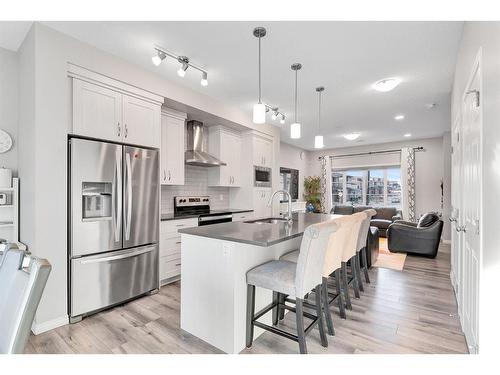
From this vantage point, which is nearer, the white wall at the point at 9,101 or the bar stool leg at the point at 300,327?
the bar stool leg at the point at 300,327

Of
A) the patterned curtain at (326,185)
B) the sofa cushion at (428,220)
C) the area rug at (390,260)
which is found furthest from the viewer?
the patterned curtain at (326,185)

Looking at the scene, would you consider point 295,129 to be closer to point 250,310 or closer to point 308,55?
point 308,55

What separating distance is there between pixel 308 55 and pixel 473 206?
2.04 metres

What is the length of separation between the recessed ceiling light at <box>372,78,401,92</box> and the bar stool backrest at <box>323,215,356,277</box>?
1.99m

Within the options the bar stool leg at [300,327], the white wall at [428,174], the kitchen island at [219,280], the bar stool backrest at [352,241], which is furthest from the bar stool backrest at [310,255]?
the white wall at [428,174]

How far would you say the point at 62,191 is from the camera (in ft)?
7.78

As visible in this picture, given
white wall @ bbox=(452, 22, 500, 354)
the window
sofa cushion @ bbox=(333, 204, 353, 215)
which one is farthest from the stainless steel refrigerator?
the window

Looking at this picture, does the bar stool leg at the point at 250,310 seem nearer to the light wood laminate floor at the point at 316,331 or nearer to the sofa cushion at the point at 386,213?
the light wood laminate floor at the point at 316,331

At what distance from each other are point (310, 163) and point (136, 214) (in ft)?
22.6

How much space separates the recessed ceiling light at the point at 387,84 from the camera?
332 cm

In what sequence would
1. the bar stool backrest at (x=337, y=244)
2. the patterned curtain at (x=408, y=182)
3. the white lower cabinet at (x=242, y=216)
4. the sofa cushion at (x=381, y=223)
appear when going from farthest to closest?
the patterned curtain at (x=408, y=182) → the sofa cushion at (x=381, y=223) → the white lower cabinet at (x=242, y=216) → the bar stool backrest at (x=337, y=244)
